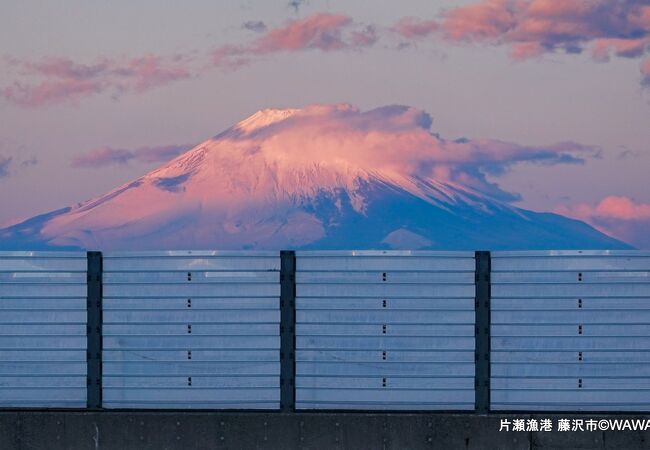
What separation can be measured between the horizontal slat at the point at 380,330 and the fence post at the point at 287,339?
0.55 ft

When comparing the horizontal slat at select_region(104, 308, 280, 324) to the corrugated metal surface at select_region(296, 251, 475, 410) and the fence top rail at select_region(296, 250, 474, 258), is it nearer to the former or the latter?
the corrugated metal surface at select_region(296, 251, 475, 410)

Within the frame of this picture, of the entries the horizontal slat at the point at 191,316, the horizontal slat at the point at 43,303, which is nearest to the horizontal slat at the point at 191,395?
the horizontal slat at the point at 191,316

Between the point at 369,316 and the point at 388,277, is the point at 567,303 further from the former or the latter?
the point at 369,316

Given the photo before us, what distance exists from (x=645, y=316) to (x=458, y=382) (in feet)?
9.40

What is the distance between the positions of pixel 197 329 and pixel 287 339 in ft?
4.34

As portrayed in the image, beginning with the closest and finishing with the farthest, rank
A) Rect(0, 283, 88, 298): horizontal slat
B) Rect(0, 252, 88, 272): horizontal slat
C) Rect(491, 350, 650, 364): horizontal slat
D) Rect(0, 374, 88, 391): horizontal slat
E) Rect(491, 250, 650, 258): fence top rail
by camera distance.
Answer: Rect(491, 250, 650, 258): fence top rail < Rect(491, 350, 650, 364): horizontal slat < Rect(0, 252, 88, 272): horizontal slat < Rect(0, 283, 88, 298): horizontal slat < Rect(0, 374, 88, 391): horizontal slat

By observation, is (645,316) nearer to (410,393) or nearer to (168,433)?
(410,393)

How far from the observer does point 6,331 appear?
1644 centimetres

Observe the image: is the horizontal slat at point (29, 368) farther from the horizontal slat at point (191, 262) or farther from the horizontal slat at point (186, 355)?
the horizontal slat at point (191, 262)

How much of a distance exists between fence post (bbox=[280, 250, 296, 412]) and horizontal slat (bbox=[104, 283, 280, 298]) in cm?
15

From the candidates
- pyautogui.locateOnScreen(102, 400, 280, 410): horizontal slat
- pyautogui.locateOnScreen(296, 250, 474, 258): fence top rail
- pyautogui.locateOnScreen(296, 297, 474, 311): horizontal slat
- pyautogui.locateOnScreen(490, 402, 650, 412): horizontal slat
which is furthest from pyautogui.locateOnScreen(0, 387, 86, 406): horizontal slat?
pyautogui.locateOnScreen(490, 402, 650, 412): horizontal slat

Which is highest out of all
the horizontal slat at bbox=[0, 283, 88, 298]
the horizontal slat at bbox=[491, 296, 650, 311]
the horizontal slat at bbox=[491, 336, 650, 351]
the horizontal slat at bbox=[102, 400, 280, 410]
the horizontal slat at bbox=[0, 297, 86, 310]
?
the horizontal slat at bbox=[0, 283, 88, 298]

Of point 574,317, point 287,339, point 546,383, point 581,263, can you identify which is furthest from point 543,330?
point 287,339

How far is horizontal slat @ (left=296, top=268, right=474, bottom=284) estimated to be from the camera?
52.3 feet
